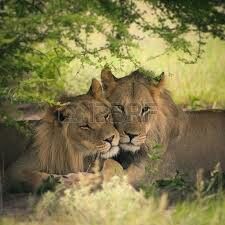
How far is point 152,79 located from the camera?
962cm

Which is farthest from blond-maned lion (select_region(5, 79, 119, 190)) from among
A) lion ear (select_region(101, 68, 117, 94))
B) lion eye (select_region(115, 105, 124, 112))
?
lion ear (select_region(101, 68, 117, 94))

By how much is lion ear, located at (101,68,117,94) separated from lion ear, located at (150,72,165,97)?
0.41 meters

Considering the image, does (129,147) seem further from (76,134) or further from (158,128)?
(158,128)

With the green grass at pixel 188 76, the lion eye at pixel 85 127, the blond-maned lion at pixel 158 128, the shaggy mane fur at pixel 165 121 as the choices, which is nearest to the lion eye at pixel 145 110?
the blond-maned lion at pixel 158 128

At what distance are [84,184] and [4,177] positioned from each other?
4.45 feet

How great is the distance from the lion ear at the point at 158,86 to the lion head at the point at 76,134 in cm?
62

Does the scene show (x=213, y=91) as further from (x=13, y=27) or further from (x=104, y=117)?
(x=13, y=27)

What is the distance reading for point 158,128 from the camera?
32.2 feet

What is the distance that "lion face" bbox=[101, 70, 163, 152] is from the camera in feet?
30.0

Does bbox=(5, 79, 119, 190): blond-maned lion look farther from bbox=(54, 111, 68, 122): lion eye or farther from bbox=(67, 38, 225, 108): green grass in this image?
bbox=(67, 38, 225, 108): green grass

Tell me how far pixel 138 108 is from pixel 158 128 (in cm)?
57

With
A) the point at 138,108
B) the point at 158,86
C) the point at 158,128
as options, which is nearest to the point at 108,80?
the point at 138,108

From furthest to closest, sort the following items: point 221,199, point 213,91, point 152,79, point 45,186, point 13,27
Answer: point 213,91
point 152,79
point 45,186
point 221,199
point 13,27

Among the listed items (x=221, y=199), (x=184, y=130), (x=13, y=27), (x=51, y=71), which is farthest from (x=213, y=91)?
(x=13, y=27)
